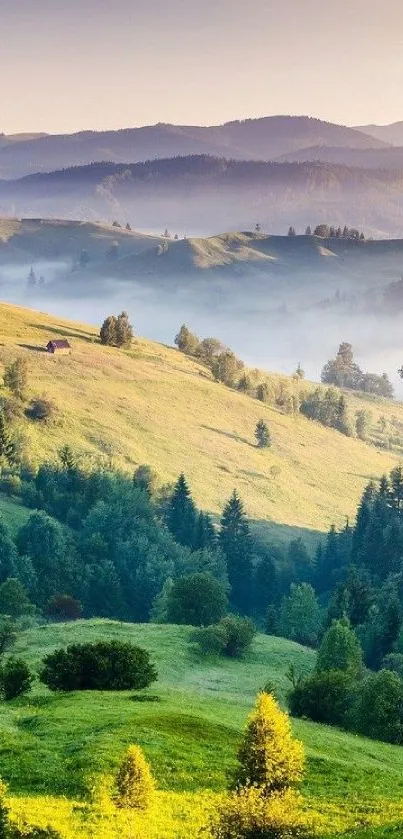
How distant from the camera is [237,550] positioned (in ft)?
501

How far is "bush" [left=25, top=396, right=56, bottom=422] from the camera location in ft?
547

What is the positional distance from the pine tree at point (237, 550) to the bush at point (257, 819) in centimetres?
11007

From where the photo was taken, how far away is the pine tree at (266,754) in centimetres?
3428

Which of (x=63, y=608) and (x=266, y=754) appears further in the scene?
(x=63, y=608)

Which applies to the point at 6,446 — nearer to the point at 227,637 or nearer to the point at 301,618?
the point at 301,618

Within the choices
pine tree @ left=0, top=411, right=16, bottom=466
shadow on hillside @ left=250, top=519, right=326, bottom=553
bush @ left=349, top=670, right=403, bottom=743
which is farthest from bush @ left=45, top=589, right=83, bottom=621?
shadow on hillside @ left=250, top=519, right=326, bottom=553

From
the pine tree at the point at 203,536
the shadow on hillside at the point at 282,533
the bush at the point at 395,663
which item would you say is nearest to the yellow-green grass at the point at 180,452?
the shadow on hillside at the point at 282,533

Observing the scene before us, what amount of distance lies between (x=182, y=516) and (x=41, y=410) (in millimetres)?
31904

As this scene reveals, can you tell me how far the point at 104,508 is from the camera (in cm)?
13588

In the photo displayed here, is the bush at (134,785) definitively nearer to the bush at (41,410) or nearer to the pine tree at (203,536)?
the pine tree at (203,536)

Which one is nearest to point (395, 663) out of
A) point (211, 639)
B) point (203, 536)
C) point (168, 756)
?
point (211, 639)

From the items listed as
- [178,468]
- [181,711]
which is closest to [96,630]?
[181,711]

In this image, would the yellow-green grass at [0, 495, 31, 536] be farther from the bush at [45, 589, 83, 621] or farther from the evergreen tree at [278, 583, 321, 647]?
the evergreen tree at [278, 583, 321, 647]

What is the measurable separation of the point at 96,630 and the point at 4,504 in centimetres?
5373
